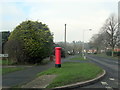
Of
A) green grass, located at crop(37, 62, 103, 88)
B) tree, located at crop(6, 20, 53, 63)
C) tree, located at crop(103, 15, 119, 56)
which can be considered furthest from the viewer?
tree, located at crop(103, 15, 119, 56)

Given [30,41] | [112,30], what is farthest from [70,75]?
[112,30]

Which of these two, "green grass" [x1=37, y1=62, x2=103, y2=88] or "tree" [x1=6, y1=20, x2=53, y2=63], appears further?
"tree" [x1=6, y1=20, x2=53, y2=63]

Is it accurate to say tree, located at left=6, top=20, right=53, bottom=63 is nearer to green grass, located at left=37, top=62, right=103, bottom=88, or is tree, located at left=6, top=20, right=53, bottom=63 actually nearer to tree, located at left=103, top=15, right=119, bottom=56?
green grass, located at left=37, top=62, right=103, bottom=88

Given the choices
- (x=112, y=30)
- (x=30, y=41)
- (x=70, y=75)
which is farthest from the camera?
(x=112, y=30)

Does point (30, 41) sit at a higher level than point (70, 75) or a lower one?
higher

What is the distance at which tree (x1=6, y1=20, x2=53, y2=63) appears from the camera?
718 inches

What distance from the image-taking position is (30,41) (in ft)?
59.8

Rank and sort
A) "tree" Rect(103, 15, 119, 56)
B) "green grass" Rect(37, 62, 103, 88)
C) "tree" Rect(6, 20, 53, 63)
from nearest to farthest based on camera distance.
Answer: "green grass" Rect(37, 62, 103, 88) → "tree" Rect(6, 20, 53, 63) → "tree" Rect(103, 15, 119, 56)

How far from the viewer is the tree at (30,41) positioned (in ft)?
59.8

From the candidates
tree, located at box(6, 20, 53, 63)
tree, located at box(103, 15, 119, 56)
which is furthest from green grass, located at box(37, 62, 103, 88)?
tree, located at box(103, 15, 119, 56)

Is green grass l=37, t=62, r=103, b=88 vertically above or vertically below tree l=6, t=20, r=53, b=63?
below

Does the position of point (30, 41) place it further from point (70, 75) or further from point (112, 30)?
point (112, 30)

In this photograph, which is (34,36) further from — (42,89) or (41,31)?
(42,89)

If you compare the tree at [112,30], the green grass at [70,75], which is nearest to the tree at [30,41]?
the green grass at [70,75]
